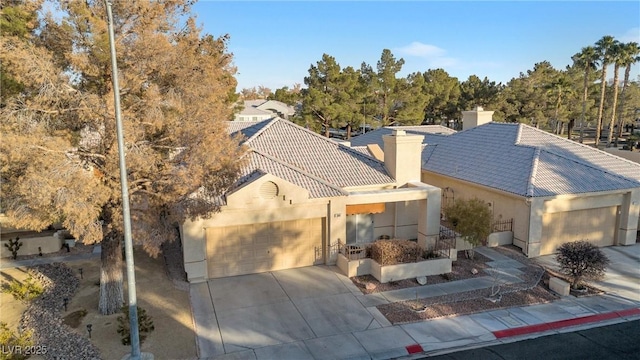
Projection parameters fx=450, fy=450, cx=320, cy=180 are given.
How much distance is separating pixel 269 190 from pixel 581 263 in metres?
12.8

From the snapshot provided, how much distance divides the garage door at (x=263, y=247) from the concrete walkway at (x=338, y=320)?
1.79ft

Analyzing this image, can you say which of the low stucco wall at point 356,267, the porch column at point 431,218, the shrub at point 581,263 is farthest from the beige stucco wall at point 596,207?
the low stucco wall at point 356,267

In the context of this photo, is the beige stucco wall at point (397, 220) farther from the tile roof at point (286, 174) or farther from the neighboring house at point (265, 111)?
the neighboring house at point (265, 111)

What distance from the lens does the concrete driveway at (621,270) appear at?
1809 cm

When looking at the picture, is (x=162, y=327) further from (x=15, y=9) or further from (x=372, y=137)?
(x=372, y=137)

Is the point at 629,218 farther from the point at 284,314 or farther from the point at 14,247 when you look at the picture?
the point at 14,247

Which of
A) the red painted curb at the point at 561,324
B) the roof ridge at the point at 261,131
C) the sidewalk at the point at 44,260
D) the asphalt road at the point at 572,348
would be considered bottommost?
the asphalt road at the point at 572,348

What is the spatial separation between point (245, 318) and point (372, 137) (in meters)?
25.7

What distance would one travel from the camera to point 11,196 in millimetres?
13047

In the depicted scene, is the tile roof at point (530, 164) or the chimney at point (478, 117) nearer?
the tile roof at point (530, 164)

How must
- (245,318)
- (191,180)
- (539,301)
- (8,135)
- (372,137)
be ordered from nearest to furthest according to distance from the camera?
(8,135) < (191,180) < (245,318) < (539,301) < (372,137)

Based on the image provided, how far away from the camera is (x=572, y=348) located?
13.8 metres

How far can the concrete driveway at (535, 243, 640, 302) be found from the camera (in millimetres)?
18094

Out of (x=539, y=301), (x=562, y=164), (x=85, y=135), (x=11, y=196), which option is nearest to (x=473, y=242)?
(x=539, y=301)
